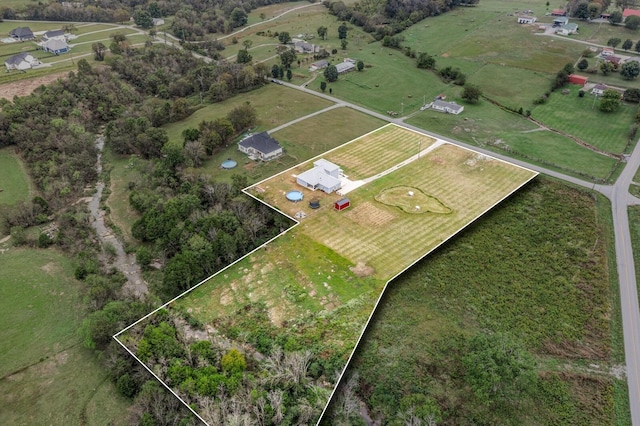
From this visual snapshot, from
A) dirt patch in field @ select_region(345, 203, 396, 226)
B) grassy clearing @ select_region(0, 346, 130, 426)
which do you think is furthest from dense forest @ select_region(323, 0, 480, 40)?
grassy clearing @ select_region(0, 346, 130, 426)

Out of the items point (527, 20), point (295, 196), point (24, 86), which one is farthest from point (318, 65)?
point (527, 20)

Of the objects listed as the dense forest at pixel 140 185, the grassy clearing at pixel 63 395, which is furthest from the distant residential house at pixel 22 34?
the grassy clearing at pixel 63 395

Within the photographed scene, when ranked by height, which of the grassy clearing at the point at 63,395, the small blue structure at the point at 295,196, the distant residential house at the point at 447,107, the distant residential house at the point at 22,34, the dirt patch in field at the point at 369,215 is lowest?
the grassy clearing at the point at 63,395

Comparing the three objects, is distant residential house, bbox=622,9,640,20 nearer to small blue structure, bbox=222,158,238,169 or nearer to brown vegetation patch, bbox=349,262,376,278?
small blue structure, bbox=222,158,238,169

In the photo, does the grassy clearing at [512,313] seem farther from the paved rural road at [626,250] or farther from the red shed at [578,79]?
the red shed at [578,79]

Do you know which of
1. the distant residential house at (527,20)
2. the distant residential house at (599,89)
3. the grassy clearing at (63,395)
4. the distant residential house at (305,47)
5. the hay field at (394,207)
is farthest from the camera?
the distant residential house at (527,20)

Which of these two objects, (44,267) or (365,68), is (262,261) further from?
(365,68)
